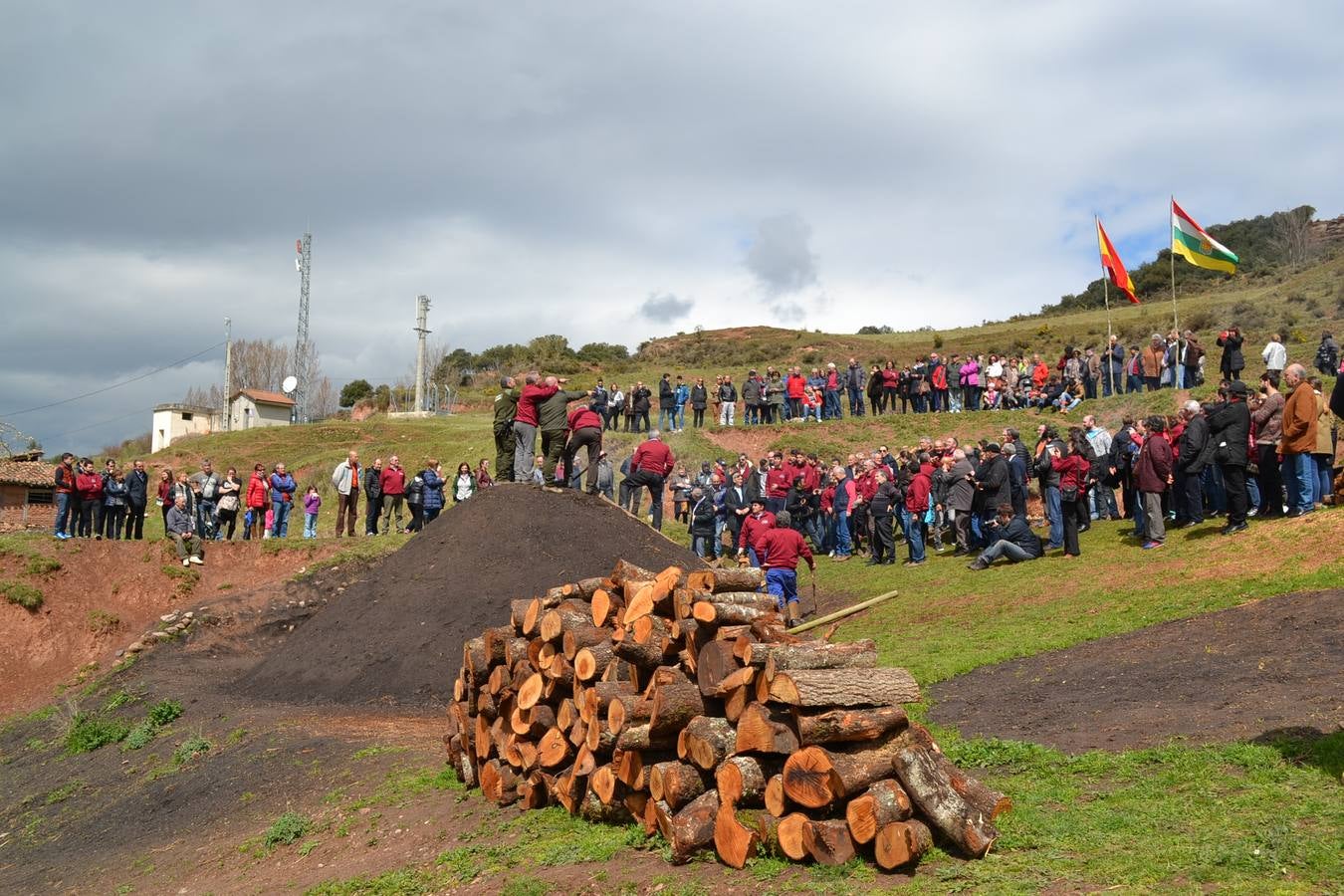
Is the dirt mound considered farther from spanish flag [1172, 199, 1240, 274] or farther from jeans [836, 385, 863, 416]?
jeans [836, 385, 863, 416]

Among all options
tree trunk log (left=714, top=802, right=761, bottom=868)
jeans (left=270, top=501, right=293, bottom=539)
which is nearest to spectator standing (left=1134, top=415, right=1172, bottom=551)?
tree trunk log (left=714, top=802, right=761, bottom=868)

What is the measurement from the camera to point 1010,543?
17953mm

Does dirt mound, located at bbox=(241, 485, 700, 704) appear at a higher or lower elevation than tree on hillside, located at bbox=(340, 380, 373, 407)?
lower

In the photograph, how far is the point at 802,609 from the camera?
18.5 m

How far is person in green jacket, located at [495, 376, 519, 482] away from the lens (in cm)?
1831

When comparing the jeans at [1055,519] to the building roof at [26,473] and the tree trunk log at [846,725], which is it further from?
the building roof at [26,473]

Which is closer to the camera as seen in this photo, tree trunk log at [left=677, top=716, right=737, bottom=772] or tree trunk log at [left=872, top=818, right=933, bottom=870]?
tree trunk log at [left=872, top=818, right=933, bottom=870]

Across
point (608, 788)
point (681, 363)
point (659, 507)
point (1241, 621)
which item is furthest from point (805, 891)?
point (681, 363)

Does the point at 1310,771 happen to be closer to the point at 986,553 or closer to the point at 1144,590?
the point at 1144,590

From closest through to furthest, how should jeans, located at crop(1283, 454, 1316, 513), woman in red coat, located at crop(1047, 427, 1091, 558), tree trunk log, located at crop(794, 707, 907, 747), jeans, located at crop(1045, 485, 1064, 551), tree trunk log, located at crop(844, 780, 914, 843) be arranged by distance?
tree trunk log, located at crop(844, 780, 914, 843) < tree trunk log, located at crop(794, 707, 907, 747) < jeans, located at crop(1283, 454, 1316, 513) < woman in red coat, located at crop(1047, 427, 1091, 558) < jeans, located at crop(1045, 485, 1064, 551)

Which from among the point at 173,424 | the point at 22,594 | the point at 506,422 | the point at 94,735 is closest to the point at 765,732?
the point at 506,422

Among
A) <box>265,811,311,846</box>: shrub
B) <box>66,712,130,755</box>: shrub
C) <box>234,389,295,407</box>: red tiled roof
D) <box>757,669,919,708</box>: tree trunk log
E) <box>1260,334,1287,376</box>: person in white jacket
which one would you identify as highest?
<box>234,389,295,407</box>: red tiled roof

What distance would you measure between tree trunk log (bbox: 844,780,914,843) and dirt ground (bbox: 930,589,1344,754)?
92.3 inches

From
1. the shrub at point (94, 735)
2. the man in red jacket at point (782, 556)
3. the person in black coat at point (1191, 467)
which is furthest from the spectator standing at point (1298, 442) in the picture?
the shrub at point (94, 735)
